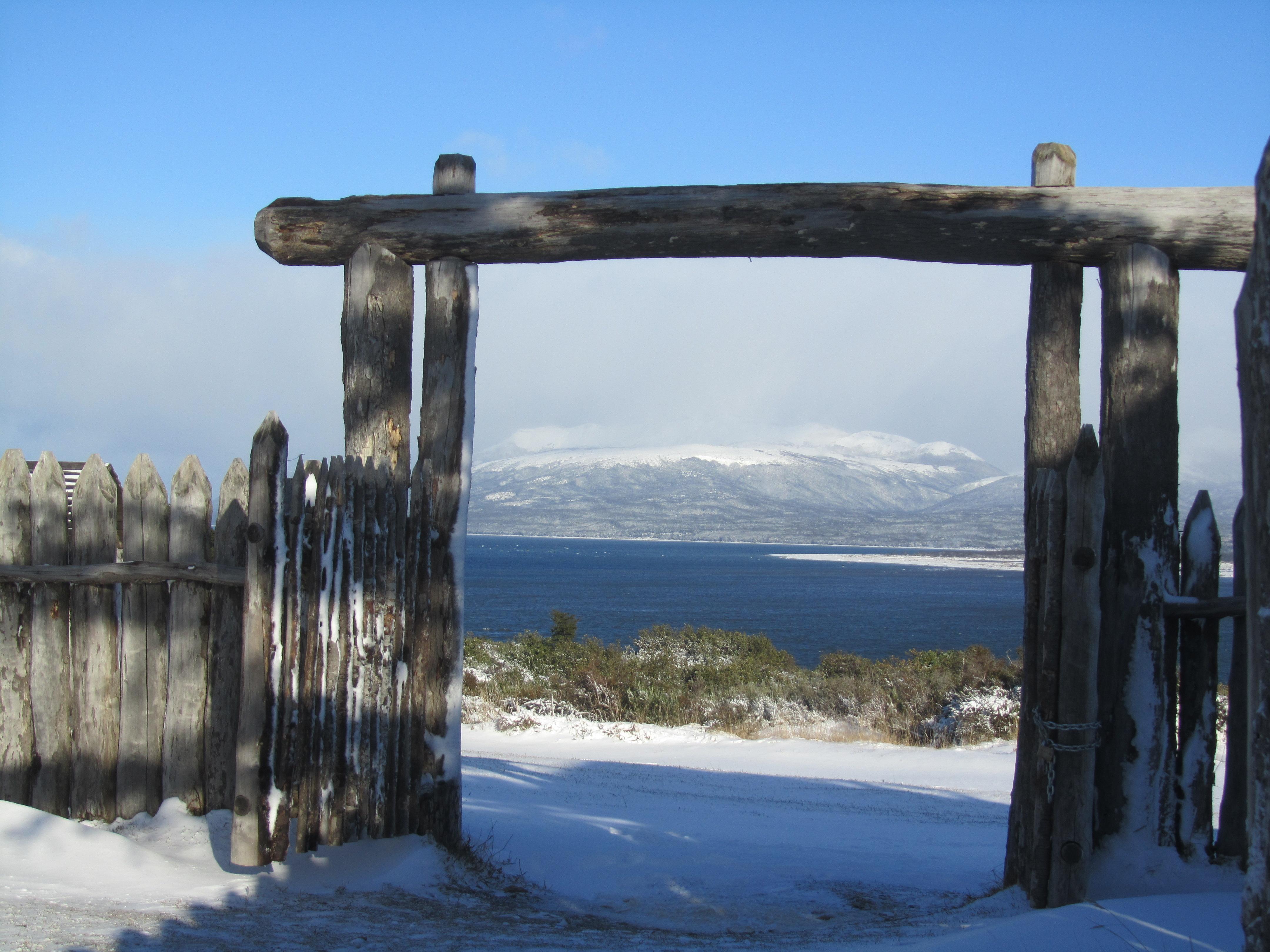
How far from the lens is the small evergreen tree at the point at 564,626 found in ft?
70.8

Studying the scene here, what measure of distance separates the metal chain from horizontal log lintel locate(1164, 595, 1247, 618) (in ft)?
2.07

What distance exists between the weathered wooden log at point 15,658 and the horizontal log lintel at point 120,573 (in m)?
0.12

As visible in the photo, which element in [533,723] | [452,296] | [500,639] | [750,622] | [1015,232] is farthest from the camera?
[750,622]

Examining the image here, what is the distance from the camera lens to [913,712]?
12766mm

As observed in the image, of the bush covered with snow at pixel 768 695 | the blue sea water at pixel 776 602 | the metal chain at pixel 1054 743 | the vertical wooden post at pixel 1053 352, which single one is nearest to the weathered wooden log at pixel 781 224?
the vertical wooden post at pixel 1053 352

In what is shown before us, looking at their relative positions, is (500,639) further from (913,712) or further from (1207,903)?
(1207,903)

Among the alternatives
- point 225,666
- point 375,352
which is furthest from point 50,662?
point 375,352

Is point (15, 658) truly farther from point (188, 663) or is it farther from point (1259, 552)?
point (1259, 552)

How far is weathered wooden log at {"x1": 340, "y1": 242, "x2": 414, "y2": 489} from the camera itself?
17.2 feet

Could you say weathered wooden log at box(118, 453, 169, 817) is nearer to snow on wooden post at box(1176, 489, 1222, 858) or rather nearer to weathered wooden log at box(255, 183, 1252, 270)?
weathered wooden log at box(255, 183, 1252, 270)

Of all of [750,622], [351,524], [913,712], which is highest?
[351,524]

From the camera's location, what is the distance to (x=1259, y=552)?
237 centimetres

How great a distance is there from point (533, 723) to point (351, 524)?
748cm

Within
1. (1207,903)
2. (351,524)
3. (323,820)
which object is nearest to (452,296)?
(351,524)
